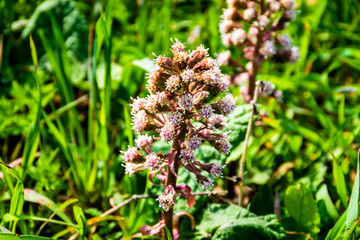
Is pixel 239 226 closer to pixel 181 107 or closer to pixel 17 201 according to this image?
pixel 181 107

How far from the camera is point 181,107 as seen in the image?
8.04 ft

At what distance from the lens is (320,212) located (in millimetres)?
3432

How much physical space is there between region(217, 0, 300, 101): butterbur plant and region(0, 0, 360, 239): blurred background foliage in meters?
0.25

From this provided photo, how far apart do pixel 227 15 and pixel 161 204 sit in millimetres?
A: 2206

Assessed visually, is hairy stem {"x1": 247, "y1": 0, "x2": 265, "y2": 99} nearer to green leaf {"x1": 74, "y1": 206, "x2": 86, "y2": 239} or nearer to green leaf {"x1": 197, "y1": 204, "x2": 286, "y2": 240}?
green leaf {"x1": 197, "y1": 204, "x2": 286, "y2": 240}

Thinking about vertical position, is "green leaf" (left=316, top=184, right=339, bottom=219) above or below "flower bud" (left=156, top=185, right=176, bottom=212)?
below

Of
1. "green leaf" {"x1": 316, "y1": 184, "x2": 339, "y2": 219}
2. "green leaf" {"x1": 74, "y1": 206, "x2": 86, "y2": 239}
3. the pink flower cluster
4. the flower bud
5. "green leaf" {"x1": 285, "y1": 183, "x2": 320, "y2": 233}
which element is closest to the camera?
the pink flower cluster

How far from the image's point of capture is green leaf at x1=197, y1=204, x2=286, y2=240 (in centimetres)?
300

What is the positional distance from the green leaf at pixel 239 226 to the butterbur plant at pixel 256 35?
1.25 m

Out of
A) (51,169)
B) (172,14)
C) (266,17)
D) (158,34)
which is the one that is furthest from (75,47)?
(266,17)

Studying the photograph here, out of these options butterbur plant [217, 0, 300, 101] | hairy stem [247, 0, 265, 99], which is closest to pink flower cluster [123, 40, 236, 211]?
butterbur plant [217, 0, 300, 101]

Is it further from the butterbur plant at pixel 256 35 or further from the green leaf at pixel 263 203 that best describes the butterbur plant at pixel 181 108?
the butterbur plant at pixel 256 35

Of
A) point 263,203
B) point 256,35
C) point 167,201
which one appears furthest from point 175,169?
point 256,35

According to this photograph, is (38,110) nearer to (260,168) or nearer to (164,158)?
(164,158)
